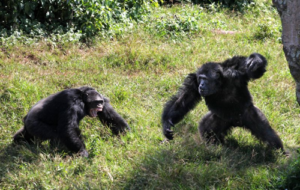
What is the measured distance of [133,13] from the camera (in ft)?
37.8

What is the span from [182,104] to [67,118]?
1.90 m

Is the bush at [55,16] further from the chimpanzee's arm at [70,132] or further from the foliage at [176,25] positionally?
the chimpanzee's arm at [70,132]

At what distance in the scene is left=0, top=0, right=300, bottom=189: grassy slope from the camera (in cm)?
553

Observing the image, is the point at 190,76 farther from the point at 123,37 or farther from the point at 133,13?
the point at 133,13

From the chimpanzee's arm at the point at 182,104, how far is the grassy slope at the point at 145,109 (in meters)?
0.34

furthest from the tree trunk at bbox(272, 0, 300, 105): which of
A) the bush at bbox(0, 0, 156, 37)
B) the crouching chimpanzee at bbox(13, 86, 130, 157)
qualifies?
the bush at bbox(0, 0, 156, 37)

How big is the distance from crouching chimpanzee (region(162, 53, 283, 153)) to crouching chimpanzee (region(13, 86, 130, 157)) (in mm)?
1163

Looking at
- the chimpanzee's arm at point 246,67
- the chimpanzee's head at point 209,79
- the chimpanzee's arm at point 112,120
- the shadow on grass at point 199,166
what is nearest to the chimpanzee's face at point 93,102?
the chimpanzee's arm at point 112,120

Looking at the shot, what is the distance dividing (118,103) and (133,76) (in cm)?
116

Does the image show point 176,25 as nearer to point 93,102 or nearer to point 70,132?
point 93,102

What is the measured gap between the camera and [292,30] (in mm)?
4812

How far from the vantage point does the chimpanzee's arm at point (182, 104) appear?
21.1 ft

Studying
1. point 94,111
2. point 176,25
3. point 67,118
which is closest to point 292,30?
point 94,111

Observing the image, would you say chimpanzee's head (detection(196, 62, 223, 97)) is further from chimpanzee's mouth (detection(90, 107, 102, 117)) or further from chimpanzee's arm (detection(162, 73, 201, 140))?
chimpanzee's mouth (detection(90, 107, 102, 117))
